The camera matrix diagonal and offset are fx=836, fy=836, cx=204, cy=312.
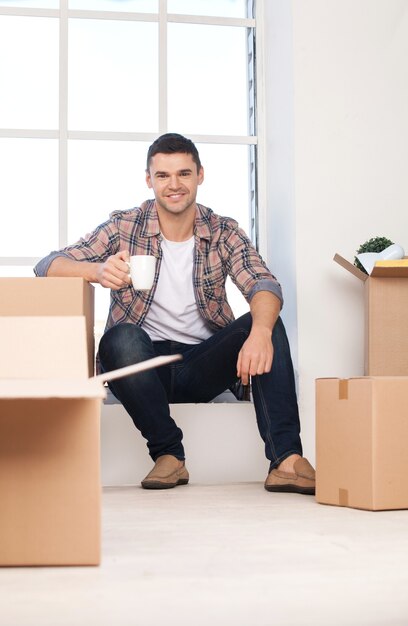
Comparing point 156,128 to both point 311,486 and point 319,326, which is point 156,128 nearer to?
point 319,326

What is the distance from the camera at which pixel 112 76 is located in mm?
2816

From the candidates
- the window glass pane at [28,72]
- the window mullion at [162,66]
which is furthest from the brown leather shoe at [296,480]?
the window glass pane at [28,72]

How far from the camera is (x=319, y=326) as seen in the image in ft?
8.48

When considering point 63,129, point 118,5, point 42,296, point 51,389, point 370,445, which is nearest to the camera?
point 51,389

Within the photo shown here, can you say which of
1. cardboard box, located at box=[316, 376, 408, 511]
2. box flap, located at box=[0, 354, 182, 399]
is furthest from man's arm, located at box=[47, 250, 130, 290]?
box flap, located at box=[0, 354, 182, 399]

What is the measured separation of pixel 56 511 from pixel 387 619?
0.44 meters

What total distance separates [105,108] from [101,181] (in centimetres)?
25

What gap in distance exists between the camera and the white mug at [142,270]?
189 centimetres

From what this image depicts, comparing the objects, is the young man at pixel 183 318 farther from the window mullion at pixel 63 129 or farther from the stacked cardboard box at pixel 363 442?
the window mullion at pixel 63 129

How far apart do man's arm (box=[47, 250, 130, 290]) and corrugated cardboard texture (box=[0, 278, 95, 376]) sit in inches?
2.7

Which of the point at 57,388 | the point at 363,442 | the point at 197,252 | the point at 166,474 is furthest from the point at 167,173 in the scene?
the point at 57,388

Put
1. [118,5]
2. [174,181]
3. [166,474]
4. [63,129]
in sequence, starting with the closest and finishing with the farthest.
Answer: [166,474] < [174,181] < [63,129] < [118,5]

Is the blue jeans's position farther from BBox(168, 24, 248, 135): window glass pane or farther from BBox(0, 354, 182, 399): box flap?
BBox(0, 354, 182, 399): box flap

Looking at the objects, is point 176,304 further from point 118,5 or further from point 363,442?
point 118,5
